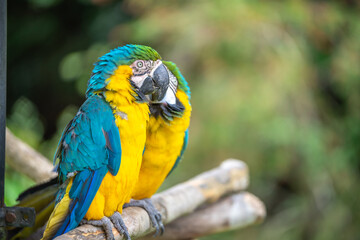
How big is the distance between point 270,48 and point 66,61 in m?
1.29

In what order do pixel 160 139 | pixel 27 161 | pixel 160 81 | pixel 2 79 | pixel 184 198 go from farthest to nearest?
pixel 27 161 < pixel 184 198 < pixel 160 139 < pixel 160 81 < pixel 2 79

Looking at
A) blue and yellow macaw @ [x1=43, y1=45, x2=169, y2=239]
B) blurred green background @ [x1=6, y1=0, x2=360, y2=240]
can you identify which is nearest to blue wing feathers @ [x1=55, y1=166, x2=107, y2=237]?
blue and yellow macaw @ [x1=43, y1=45, x2=169, y2=239]

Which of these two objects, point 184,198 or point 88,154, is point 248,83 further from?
point 88,154

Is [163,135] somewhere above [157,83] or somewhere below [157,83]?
below

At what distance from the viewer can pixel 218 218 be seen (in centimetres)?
171

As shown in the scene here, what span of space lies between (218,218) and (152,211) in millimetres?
445

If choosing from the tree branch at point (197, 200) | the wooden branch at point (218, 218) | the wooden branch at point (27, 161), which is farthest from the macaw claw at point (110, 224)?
the wooden branch at point (27, 161)

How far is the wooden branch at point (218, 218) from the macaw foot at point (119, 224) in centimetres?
42

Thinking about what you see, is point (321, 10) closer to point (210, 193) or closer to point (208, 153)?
point (208, 153)

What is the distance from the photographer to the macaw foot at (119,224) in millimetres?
1118

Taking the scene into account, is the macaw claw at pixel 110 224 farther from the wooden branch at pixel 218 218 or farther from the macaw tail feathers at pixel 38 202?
the wooden branch at pixel 218 218

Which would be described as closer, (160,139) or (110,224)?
(110,224)

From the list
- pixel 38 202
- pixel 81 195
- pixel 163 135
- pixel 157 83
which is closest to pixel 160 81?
pixel 157 83

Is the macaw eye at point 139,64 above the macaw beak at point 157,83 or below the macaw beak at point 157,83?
above
